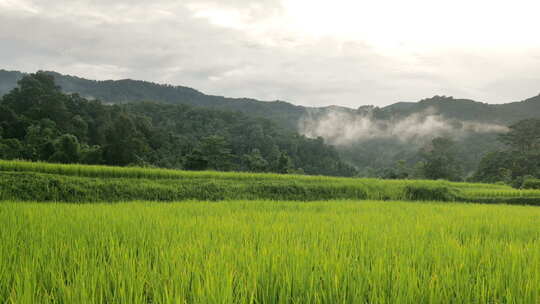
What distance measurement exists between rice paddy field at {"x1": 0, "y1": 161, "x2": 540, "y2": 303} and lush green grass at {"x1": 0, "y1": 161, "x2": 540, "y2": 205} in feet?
0.17

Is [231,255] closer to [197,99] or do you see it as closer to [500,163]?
[500,163]

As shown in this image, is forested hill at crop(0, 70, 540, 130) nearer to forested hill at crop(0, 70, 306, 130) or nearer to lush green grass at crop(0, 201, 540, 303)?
forested hill at crop(0, 70, 306, 130)

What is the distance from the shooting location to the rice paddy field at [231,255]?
5.48 feet

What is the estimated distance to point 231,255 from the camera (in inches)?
95.3

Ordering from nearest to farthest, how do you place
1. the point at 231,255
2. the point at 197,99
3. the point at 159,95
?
the point at 231,255, the point at 197,99, the point at 159,95

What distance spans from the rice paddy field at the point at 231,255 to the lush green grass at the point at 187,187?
5cm

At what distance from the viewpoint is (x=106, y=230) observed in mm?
3412

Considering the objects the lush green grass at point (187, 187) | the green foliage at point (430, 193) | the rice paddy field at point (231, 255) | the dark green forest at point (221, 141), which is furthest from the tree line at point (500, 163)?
the rice paddy field at point (231, 255)

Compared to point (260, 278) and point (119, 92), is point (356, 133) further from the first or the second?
point (260, 278)

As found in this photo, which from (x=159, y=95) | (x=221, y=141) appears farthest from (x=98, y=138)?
(x=159, y=95)

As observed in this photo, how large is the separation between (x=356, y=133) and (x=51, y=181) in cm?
13419

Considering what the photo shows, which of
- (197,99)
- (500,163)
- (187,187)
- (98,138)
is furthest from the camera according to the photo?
(197,99)

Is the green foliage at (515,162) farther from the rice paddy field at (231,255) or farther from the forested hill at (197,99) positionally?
the forested hill at (197,99)

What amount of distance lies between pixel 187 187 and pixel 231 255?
8.49 metres
